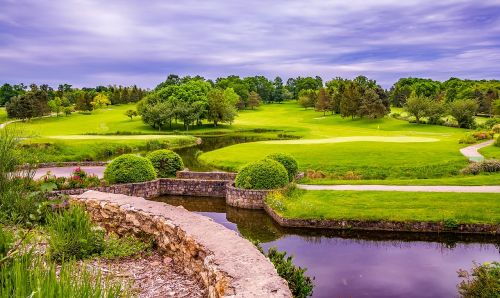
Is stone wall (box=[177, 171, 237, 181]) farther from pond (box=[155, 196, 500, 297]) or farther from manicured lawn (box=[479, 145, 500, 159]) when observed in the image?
manicured lawn (box=[479, 145, 500, 159])

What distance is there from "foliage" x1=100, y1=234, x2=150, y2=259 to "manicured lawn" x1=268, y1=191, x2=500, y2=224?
33.3 feet

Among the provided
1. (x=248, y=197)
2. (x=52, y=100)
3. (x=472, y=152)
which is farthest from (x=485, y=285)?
(x=52, y=100)

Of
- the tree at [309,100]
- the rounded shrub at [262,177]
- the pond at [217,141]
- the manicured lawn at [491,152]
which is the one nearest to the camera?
the rounded shrub at [262,177]

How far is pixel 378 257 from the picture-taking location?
49.0 ft

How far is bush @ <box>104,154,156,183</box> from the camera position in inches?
974

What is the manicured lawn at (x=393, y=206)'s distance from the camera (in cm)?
1783

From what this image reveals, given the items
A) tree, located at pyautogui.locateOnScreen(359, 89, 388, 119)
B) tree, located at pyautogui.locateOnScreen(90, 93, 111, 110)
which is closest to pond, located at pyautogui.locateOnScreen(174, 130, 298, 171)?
tree, located at pyautogui.locateOnScreen(359, 89, 388, 119)

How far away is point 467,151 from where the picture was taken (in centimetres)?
3534

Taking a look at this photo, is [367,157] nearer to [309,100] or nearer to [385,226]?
[385,226]

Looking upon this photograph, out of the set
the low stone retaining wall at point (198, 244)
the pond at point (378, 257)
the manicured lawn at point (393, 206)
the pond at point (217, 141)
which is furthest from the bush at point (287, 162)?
the low stone retaining wall at point (198, 244)

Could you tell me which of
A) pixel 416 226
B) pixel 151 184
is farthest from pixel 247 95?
pixel 416 226

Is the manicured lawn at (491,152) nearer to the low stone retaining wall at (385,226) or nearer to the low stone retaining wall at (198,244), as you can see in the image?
the low stone retaining wall at (385,226)

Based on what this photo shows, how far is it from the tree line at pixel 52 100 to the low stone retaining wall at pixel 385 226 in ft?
234

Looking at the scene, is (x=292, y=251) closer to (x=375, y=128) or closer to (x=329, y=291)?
(x=329, y=291)
